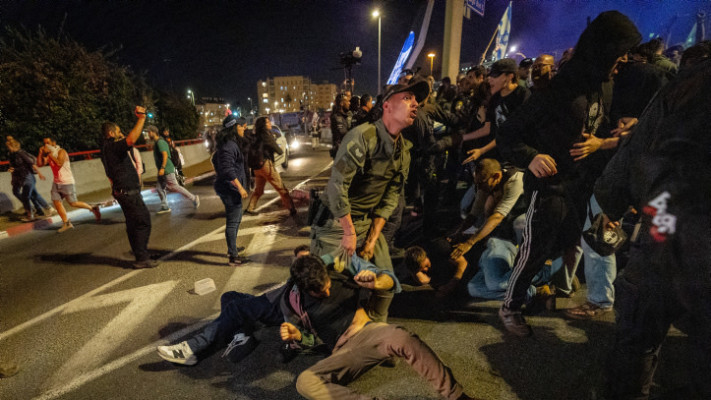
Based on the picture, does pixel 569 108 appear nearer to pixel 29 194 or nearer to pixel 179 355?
pixel 179 355

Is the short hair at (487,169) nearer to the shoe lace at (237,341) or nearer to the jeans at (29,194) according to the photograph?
the shoe lace at (237,341)

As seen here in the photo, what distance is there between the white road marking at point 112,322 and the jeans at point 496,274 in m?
3.66

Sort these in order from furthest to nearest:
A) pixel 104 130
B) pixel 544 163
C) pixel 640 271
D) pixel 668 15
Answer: pixel 668 15
pixel 104 130
pixel 544 163
pixel 640 271

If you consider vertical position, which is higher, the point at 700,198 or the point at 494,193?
the point at 700,198

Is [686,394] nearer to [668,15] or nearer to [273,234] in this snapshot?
[273,234]

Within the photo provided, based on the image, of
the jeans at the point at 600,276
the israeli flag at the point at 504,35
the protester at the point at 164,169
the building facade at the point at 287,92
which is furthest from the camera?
the building facade at the point at 287,92

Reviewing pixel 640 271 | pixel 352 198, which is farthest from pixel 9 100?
pixel 640 271

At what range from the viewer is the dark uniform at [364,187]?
258cm

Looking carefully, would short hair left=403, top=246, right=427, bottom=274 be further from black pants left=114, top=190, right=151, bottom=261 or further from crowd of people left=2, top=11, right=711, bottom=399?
black pants left=114, top=190, right=151, bottom=261

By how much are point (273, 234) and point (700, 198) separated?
575 cm

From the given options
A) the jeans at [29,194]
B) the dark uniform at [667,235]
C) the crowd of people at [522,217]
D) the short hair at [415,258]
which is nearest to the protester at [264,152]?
the crowd of people at [522,217]

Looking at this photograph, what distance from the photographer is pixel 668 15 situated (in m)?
26.5

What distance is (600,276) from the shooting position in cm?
312

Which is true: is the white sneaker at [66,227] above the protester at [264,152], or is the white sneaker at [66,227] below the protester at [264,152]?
below
